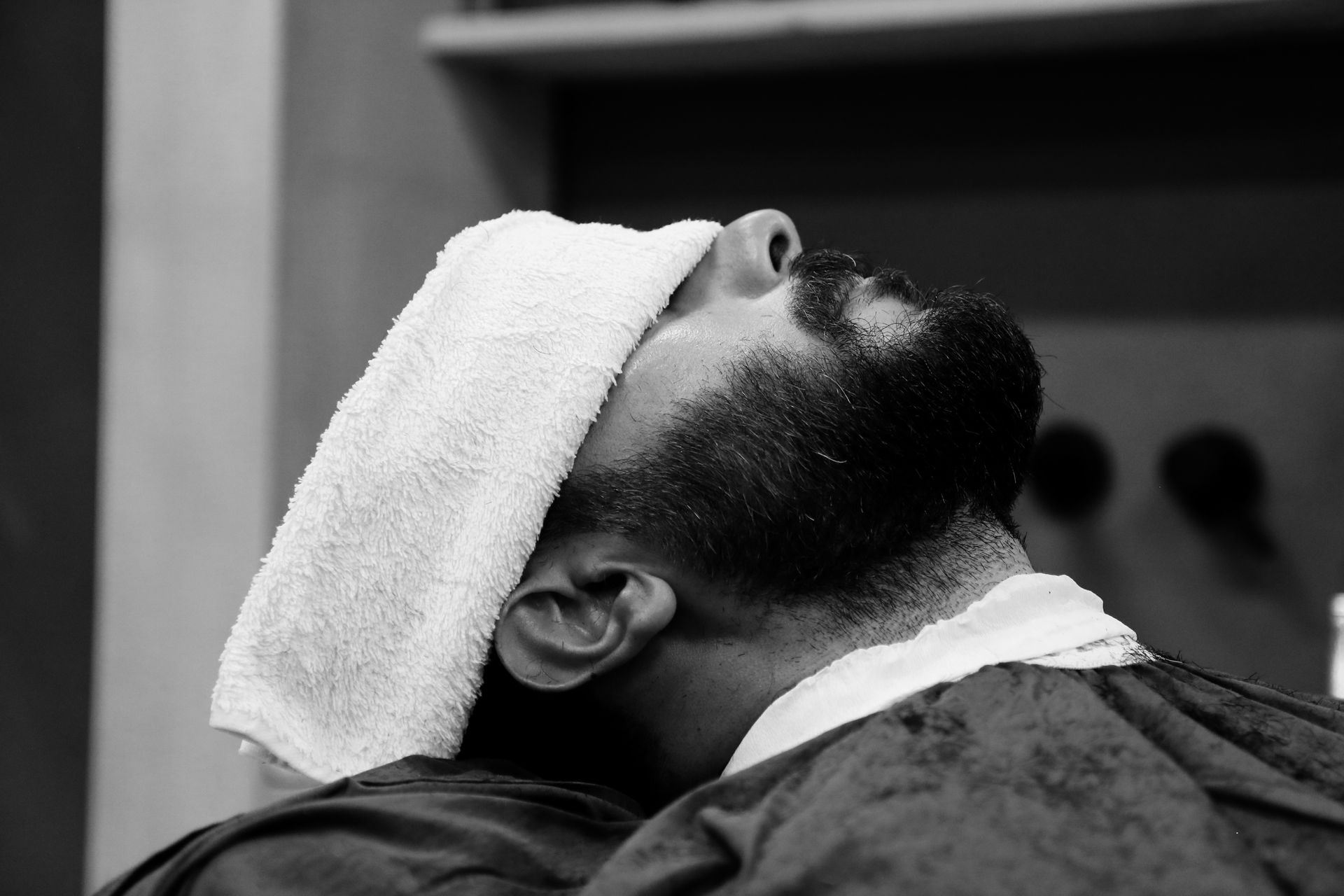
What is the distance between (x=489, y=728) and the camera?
23.5 inches

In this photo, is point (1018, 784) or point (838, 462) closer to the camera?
point (1018, 784)

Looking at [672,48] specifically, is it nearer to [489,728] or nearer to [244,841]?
[489,728]

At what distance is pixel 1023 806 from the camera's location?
1.28ft

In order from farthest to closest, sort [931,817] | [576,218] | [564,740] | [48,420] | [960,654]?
1. [576,218]
2. [48,420]
3. [564,740]
4. [960,654]
5. [931,817]

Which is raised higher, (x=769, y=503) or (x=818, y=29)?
(x=818, y=29)

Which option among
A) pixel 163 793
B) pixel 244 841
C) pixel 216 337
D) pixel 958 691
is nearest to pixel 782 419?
pixel 958 691

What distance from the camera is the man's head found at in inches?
20.8

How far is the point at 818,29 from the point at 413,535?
2.53ft

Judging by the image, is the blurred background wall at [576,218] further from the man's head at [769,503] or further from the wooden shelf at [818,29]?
the man's head at [769,503]

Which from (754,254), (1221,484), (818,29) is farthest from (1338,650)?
(754,254)

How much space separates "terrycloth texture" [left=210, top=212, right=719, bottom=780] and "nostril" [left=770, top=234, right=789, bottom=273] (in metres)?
0.07

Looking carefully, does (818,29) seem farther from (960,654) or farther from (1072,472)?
(960,654)

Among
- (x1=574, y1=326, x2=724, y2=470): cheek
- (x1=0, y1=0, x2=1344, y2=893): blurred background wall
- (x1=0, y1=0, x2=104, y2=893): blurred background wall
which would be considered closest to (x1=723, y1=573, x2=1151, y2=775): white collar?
(x1=574, y1=326, x2=724, y2=470): cheek

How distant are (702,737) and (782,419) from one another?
140 mm
